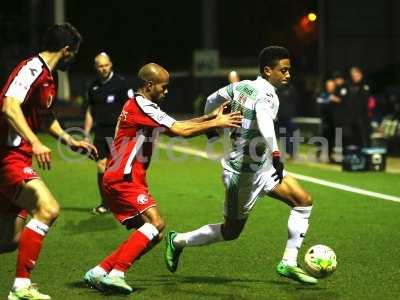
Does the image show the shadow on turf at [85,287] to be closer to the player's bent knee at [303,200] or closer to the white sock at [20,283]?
the white sock at [20,283]

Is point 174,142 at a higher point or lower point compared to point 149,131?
lower

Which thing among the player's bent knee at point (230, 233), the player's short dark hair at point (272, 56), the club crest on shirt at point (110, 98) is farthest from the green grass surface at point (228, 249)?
the player's short dark hair at point (272, 56)

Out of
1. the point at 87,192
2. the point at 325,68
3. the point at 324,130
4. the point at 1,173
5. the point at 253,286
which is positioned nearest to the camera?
the point at 1,173

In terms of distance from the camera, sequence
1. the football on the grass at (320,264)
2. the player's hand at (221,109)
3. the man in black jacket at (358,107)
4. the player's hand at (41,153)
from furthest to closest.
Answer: the man in black jacket at (358,107)
the football on the grass at (320,264)
the player's hand at (221,109)
the player's hand at (41,153)

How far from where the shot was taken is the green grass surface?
831cm

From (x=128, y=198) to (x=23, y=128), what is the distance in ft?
4.22

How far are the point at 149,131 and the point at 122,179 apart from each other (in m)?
0.47

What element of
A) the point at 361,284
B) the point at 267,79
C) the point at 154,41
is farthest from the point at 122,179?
the point at 154,41

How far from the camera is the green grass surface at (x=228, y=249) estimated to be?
8.31 m

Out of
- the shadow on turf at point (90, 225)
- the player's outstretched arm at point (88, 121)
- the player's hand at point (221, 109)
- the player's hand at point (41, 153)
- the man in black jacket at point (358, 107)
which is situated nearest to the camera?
the player's hand at point (41, 153)

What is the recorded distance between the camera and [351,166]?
19047 mm

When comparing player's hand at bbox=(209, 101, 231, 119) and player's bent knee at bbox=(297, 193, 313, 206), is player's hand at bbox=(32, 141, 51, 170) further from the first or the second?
player's bent knee at bbox=(297, 193, 313, 206)

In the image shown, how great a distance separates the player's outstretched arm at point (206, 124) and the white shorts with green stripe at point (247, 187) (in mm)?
773

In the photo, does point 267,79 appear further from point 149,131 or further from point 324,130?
point 324,130
